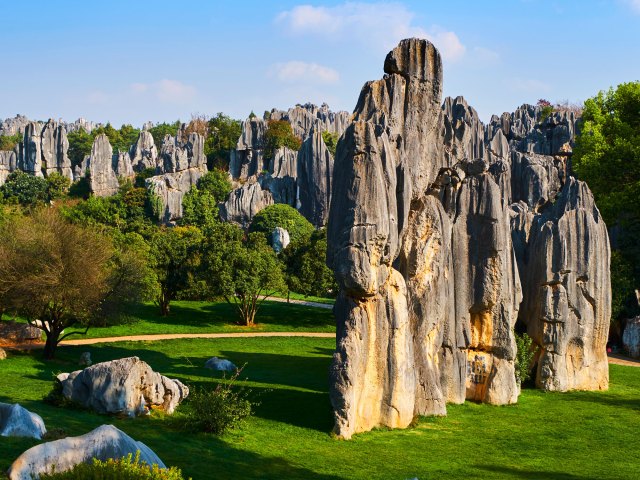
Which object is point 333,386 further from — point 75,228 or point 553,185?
point 553,185

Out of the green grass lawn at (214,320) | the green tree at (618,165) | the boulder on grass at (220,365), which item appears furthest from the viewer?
the green tree at (618,165)

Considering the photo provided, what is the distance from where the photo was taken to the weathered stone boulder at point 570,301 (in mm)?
25688

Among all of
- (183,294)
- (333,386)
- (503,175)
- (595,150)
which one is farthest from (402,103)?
(595,150)

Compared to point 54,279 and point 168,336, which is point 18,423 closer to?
point 54,279

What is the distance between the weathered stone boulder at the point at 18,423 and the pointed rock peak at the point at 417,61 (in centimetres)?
1399

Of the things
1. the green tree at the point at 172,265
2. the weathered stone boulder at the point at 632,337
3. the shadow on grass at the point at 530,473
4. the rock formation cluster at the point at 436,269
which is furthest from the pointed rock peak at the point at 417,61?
the green tree at the point at 172,265

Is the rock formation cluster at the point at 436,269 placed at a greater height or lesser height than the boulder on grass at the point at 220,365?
greater

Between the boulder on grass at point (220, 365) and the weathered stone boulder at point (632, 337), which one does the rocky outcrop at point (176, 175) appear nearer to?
the weathered stone boulder at point (632, 337)

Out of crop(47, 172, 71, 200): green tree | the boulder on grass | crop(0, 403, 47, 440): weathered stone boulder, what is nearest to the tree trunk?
the boulder on grass

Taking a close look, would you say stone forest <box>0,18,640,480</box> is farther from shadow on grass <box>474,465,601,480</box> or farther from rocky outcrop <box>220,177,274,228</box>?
rocky outcrop <box>220,177,274,228</box>

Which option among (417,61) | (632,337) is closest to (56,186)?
(632,337)

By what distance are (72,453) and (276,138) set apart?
3775 inches

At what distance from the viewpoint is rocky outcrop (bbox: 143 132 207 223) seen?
86.7 m

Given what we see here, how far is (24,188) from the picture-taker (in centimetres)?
9350
